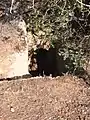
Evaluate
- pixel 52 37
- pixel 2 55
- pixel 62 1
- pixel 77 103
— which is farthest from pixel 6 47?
pixel 77 103

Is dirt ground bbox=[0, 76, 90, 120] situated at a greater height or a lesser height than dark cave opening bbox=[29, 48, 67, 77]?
lesser

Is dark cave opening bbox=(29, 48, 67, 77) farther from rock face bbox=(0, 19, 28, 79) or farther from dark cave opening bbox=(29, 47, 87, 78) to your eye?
rock face bbox=(0, 19, 28, 79)

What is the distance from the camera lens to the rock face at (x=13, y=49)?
4066 mm

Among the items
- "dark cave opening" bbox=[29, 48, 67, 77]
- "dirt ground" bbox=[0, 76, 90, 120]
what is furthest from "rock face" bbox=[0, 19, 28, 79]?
"dark cave opening" bbox=[29, 48, 67, 77]

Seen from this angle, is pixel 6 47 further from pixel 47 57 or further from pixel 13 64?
pixel 47 57

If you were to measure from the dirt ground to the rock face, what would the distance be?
23 cm

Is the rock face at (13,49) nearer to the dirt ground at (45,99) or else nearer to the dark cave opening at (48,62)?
the dirt ground at (45,99)

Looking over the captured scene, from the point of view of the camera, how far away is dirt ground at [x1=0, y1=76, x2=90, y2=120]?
3344 mm

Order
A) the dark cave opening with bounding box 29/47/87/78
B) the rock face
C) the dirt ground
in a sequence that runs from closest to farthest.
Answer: the dirt ground < the rock face < the dark cave opening with bounding box 29/47/87/78

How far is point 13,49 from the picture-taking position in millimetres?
4113

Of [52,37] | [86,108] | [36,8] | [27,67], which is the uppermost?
[36,8]

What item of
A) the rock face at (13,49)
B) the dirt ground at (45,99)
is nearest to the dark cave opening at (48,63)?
the rock face at (13,49)

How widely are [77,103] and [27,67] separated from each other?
2.99ft

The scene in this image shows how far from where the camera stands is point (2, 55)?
4066 mm
